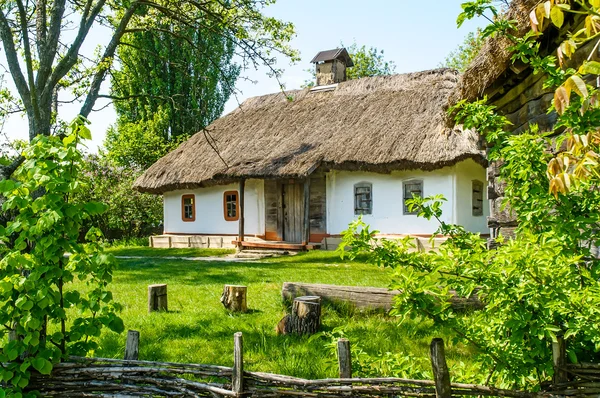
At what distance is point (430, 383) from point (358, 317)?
139 inches

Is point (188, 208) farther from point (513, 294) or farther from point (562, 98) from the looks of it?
point (562, 98)

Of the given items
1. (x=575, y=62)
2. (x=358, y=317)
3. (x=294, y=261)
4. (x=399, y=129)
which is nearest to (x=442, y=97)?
(x=399, y=129)

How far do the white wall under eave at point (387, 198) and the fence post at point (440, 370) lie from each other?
11.3 meters

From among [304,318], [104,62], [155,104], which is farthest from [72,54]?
[155,104]

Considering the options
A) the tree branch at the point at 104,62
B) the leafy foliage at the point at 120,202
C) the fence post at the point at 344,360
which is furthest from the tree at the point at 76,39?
the leafy foliage at the point at 120,202

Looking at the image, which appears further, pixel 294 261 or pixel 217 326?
pixel 294 261

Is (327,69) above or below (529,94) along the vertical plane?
above

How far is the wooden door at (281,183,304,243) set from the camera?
16.4 meters

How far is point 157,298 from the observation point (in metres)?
6.79

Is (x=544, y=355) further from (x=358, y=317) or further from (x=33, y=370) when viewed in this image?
(x=358, y=317)

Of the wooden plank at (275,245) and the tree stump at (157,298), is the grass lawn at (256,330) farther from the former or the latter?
the wooden plank at (275,245)

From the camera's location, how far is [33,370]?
325 centimetres

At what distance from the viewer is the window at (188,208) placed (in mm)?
18562

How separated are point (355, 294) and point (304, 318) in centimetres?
89
